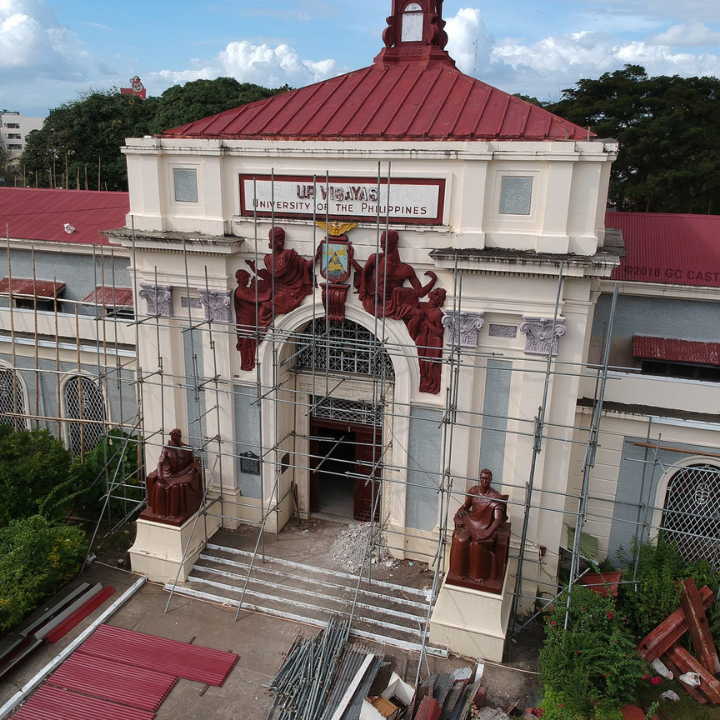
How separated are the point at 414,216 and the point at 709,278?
9126 millimetres

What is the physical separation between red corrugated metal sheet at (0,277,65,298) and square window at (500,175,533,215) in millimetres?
13289

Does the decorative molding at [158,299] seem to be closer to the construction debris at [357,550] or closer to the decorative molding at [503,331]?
the construction debris at [357,550]

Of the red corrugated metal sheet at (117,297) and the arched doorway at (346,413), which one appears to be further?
the red corrugated metal sheet at (117,297)

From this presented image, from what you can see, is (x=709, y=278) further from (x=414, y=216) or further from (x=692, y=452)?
(x=414, y=216)

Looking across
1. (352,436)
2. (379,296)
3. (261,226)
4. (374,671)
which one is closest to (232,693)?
(374,671)

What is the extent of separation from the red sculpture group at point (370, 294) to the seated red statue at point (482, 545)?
227 cm

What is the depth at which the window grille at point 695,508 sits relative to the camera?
11.8m

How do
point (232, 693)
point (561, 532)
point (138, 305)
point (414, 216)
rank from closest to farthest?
point (232, 693) → point (414, 216) → point (561, 532) → point (138, 305)

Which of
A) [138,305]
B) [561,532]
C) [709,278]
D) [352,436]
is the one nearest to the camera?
[561,532]

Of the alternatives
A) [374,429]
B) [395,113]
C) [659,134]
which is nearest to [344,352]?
[374,429]

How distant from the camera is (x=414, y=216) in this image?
11008 mm

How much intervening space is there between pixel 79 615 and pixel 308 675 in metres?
4.47

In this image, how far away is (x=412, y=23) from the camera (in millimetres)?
13219

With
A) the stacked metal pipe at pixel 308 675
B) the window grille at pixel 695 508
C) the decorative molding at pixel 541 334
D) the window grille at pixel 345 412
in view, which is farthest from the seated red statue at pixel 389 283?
the window grille at pixel 695 508
